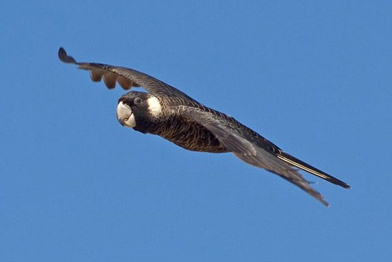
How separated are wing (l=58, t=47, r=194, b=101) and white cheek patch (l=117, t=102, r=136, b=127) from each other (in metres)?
0.74

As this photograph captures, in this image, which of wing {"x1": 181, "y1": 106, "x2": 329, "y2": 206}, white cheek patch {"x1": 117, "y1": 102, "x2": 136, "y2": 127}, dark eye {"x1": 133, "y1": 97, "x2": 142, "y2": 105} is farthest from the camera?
dark eye {"x1": 133, "y1": 97, "x2": 142, "y2": 105}

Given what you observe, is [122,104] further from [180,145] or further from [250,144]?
[250,144]

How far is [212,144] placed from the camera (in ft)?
47.0

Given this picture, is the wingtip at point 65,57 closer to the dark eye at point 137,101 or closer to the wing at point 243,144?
the dark eye at point 137,101

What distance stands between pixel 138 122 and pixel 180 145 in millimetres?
840

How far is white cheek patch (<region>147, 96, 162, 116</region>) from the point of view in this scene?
1417 cm

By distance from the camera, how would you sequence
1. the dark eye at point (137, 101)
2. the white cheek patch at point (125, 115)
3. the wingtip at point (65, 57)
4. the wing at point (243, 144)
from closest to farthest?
the wing at point (243, 144), the white cheek patch at point (125, 115), the dark eye at point (137, 101), the wingtip at point (65, 57)

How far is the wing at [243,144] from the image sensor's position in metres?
11.3

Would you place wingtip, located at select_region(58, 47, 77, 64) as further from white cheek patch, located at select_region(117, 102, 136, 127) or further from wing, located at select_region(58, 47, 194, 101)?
white cheek patch, located at select_region(117, 102, 136, 127)

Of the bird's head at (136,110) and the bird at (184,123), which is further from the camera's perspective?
the bird's head at (136,110)

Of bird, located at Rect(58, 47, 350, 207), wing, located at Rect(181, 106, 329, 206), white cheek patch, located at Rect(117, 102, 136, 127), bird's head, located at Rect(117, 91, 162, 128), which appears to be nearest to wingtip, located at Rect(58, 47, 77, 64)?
bird, located at Rect(58, 47, 350, 207)

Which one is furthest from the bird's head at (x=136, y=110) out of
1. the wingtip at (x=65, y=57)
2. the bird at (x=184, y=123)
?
the wingtip at (x=65, y=57)

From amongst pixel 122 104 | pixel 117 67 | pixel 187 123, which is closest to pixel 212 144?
pixel 187 123

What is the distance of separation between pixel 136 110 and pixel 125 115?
200 mm
